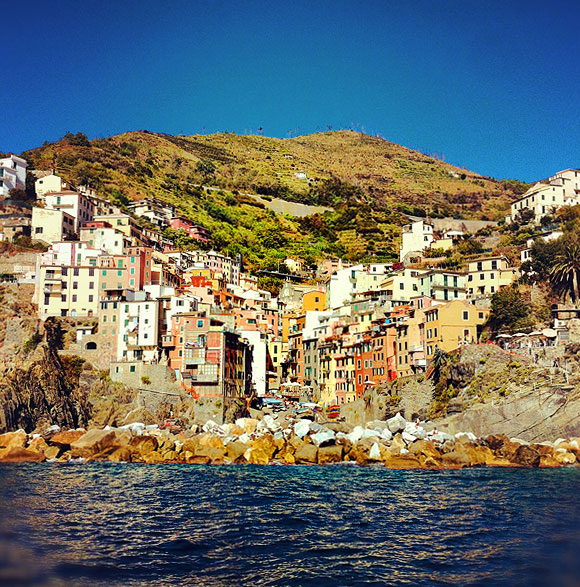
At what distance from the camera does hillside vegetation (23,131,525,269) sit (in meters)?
125

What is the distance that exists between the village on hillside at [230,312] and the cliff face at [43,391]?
3626 mm

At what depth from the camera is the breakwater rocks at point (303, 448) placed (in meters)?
48.8

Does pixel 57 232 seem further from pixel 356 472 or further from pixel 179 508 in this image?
pixel 179 508

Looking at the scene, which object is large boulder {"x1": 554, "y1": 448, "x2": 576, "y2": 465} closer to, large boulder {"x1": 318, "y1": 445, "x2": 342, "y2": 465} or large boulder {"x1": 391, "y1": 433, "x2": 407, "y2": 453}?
large boulder {"x1": 391, "y1": 433, "x2": 407, "y2": 453}

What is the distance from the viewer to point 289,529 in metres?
26.5

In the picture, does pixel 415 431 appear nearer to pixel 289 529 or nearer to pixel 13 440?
pixel 289 529

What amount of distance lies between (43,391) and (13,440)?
7.67m

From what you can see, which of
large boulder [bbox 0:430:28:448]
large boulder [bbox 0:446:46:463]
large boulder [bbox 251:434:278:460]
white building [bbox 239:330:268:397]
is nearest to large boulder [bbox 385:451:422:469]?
large boulder [bbox 251:434:278:460]

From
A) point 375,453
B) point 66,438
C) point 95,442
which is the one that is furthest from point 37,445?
point 375,453

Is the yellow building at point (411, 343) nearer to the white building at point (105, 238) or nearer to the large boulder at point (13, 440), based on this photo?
the white building at point (105, 238)

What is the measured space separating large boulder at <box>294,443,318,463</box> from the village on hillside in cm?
1576

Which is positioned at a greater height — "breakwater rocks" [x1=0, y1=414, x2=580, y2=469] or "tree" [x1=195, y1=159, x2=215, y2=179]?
"tree" [x1=195, y1=159, x2=215, y2=179]

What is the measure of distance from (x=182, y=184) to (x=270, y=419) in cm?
9786

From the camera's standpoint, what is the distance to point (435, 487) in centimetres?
3772
